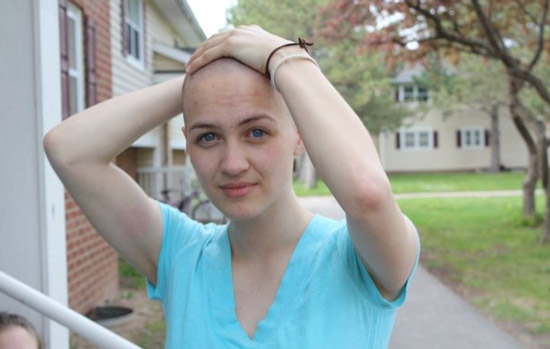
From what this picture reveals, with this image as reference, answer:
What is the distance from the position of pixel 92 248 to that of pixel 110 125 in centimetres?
469

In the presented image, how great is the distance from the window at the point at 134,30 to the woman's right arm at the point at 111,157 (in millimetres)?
7235

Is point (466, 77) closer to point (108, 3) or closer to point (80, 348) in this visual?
point (108, 3)

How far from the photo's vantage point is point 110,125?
4.63 ft

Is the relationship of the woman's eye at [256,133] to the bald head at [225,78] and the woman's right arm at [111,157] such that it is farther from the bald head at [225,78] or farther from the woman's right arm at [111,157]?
the woman's right arm at [111,157]

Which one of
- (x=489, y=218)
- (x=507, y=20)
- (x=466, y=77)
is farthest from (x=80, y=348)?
(x=466, y=77)

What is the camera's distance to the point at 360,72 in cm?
2358

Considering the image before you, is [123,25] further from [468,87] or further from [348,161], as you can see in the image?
[468,87]

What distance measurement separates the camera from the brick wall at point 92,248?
5.23 meters

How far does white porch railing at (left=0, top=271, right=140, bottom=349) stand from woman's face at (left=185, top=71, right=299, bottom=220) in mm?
335

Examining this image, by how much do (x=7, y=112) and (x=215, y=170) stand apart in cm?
105

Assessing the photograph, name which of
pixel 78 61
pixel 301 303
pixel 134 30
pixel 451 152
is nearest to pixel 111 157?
pixel 301 303

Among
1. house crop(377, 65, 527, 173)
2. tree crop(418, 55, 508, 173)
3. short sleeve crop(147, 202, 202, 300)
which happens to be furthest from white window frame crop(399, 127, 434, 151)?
short sleeve crop(147, 202, 202, 300)

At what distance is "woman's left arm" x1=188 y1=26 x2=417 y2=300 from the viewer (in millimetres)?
1075

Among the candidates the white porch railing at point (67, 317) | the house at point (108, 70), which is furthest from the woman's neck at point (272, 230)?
the house at point (108, 70)
